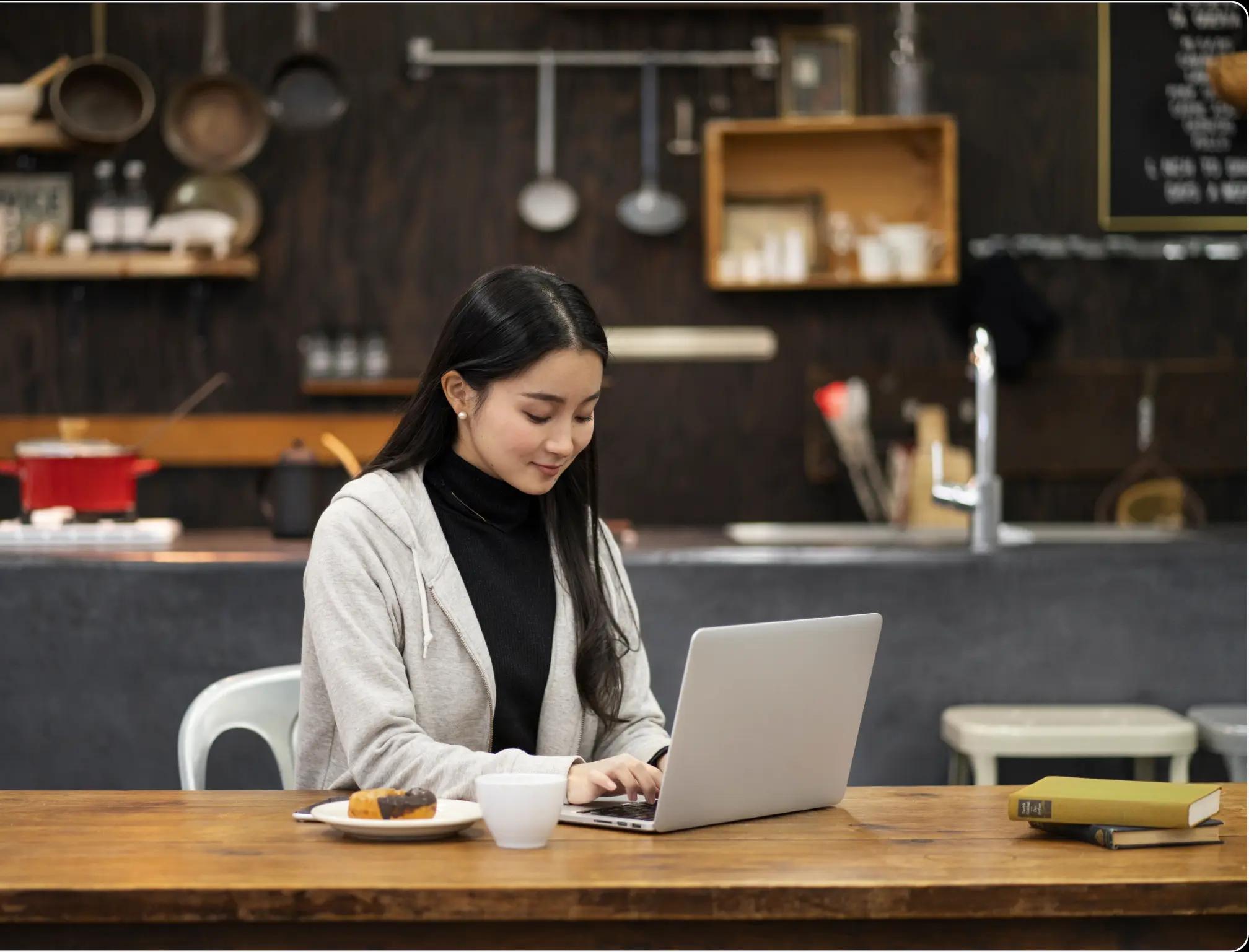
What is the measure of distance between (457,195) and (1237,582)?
265 cm

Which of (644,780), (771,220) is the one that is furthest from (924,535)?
(644,780)

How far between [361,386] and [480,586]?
286cm

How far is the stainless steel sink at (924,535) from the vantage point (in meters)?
3.40

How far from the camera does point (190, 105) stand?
4.61 m

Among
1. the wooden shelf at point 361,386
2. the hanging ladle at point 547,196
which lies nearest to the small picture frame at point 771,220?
the hanging ladle at point 547,196

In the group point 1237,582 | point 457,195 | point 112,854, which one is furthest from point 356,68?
point 112,854

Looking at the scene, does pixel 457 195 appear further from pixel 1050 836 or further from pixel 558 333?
pixel 1050 836

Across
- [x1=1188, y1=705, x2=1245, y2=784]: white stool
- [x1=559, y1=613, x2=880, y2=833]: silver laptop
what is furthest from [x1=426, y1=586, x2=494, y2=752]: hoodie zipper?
[x1=1188, y1=705, x2=1245, y2=784]: white stool

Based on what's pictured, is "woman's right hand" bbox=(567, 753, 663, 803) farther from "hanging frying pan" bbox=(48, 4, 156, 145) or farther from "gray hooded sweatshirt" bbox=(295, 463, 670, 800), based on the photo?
"hanging frying pan" bbox=(48, 4, 156, 145)

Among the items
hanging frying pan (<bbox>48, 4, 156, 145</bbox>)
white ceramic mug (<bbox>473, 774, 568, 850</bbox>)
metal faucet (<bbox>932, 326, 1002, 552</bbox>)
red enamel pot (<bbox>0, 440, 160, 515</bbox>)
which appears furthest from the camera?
hanging frying pan (<bbox>48, 4, 156, 145</bbox>)

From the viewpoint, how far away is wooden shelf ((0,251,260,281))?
4469 millimetres

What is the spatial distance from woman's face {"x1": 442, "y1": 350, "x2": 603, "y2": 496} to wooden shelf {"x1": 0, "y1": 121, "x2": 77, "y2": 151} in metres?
3.05

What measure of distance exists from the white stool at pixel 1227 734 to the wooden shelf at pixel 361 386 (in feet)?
8.22

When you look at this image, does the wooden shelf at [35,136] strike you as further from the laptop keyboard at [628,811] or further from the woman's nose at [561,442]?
the laptop keyboard at [628,811]
